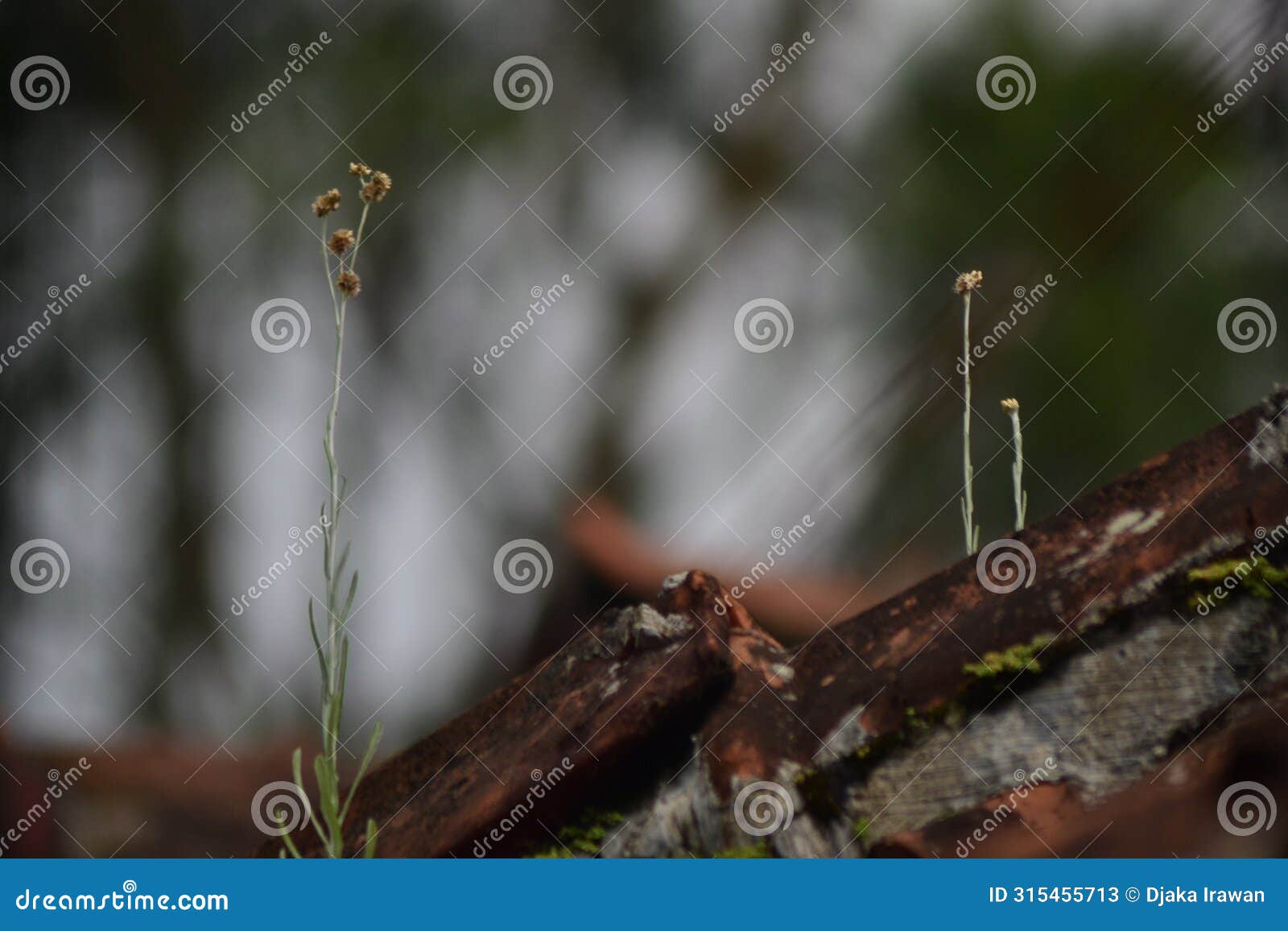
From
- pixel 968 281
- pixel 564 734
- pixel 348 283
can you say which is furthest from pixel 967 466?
pixel 348 283

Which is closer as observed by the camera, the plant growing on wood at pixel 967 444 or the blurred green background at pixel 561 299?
the plant growing on wood at pixel 967 444

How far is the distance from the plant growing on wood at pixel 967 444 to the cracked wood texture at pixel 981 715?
12.1 inches

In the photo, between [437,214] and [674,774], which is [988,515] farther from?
[437,214]

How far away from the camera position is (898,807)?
A: 135 centimetres

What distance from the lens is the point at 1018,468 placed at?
70.9 inches

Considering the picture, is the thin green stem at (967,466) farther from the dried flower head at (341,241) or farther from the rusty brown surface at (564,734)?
the dried flower head at (341,241)

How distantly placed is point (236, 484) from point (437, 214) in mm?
729

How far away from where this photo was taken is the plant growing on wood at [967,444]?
179 centimetres

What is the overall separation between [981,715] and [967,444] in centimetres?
64

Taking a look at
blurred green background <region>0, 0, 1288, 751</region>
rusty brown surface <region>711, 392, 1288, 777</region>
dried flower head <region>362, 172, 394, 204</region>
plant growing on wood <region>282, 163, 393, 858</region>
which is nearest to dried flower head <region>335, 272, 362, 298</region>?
plant growing on wood <region>282, 163, 393, 858</region>

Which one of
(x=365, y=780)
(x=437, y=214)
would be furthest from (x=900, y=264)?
(x=365, y=780)

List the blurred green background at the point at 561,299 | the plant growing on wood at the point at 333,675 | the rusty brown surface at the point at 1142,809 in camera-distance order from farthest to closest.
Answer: the blurred green background at the point at 561,299 < the plant growing on wood at the point at 333,675 < the rusty brown surface at the point at 1142,809

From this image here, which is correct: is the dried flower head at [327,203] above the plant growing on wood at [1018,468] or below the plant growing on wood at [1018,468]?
below

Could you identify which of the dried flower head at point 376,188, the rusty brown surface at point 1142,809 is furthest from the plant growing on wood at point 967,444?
the dried flower head at point 376,188
